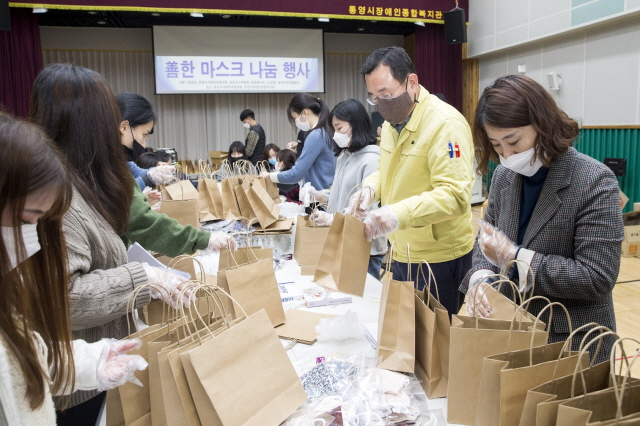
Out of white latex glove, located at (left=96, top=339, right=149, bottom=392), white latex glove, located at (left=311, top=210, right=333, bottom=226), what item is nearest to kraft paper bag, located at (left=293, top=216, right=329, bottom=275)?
white latex glove, located at (left=311, top=210, right=333, bottom=226)

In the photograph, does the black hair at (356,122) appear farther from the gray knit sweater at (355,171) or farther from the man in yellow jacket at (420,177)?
the man in yellow jacket at (420,177)

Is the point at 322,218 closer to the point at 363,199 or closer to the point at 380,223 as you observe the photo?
the point at 363,199

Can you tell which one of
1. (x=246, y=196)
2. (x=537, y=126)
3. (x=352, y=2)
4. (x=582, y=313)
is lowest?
(x=582, y=313)

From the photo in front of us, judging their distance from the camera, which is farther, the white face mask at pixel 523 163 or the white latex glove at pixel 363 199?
the white latex glove at pixel 363 199

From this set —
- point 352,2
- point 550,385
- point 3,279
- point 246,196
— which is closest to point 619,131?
point 352,2

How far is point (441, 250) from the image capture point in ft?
5.86

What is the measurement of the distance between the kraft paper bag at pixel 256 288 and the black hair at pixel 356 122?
116cm

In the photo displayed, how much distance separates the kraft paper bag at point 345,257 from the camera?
1.47 m

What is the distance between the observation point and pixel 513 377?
850 millimetres

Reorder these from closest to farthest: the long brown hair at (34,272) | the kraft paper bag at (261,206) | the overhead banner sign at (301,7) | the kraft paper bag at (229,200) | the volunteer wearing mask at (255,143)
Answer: the long brown hair at (34,272)
the kraft paper bag at (261,206)
the kraft paper bag at (229,200)
the volunteer wearing mask at (255,143)
the overhead banner sign at (301,7)

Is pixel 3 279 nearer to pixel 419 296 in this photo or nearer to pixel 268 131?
pixel 419 296

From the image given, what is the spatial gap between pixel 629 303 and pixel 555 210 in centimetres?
278

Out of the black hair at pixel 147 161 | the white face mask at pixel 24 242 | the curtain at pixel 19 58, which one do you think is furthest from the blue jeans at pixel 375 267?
the curtain at pixel 19 58

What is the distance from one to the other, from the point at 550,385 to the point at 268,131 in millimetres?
8540
